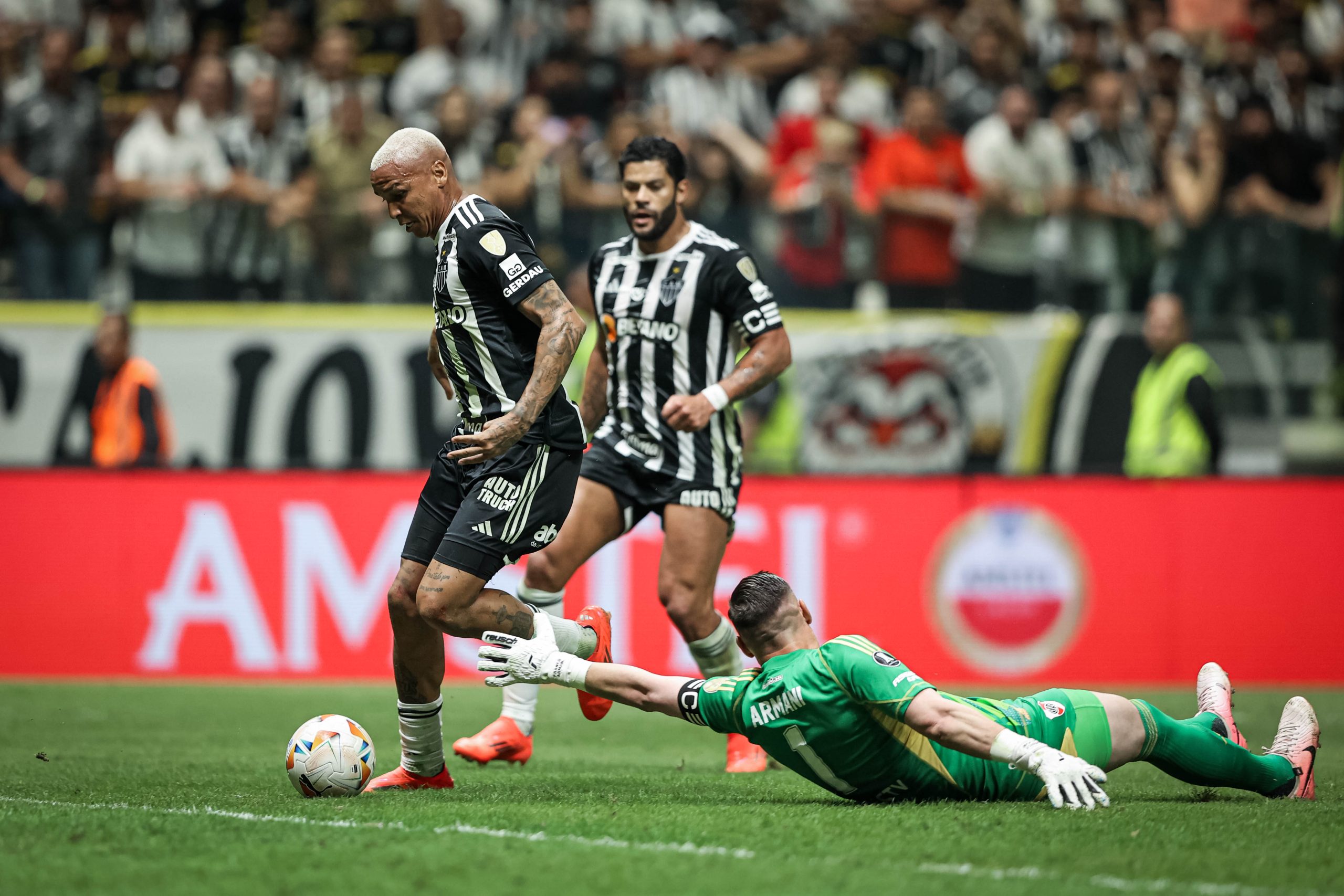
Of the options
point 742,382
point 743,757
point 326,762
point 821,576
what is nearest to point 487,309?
point 742,382

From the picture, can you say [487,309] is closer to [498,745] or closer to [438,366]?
[438,366]

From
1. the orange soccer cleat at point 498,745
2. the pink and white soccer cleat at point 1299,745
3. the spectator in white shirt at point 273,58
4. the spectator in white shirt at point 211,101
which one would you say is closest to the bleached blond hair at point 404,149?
the orange soccer cleat at point 498,745

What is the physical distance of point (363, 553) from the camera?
37.2 ft

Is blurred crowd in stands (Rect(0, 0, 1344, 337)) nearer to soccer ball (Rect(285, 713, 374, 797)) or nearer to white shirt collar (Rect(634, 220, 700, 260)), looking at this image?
white shirt collar (Rect(634, 220, 700, 260))

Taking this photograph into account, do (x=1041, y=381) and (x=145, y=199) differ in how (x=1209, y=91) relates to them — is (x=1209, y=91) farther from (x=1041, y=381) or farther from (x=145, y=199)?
(x=145, y=199)

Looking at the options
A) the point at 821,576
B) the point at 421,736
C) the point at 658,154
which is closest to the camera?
the point at 421,736

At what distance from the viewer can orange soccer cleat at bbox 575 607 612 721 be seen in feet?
19.8

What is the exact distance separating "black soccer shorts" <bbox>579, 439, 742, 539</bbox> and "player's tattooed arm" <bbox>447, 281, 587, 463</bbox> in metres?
1.56

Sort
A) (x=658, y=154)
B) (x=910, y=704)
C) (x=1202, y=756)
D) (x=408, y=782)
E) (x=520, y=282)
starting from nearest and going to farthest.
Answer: (x=910, y=704), (x=1202, y=756), (x=520, y=282), (x=408, y=782), (x=658, y=154)

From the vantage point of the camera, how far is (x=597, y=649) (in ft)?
19.9

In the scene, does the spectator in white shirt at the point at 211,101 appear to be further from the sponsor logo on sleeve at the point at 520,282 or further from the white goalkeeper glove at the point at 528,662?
the white goalkeeper glove at the point at 528,662

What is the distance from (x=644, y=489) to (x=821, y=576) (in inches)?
175

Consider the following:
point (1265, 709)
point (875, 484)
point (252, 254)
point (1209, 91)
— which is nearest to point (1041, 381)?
point (875, 484)

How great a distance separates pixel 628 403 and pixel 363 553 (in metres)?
4.61
